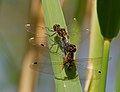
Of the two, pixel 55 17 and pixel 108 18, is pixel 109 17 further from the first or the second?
pixel 55 17

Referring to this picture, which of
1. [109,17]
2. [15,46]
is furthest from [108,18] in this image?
[15,46]

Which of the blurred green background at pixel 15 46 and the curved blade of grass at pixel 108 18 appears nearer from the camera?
the curved blade of grass at pixel 108 18

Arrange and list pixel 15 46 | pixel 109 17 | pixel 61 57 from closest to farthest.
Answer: pixel 109 17
pixel 61 57
pixel 15 46

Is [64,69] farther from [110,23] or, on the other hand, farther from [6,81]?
[6,81]

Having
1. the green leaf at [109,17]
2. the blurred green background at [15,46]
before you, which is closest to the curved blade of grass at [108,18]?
the green leaf at [109,17]

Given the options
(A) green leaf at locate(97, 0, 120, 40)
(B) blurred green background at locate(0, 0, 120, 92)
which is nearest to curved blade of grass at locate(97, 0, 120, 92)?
(A) green leaf at locate(97, 0, 120, 40)

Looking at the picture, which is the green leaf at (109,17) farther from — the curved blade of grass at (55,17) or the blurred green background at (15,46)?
the blurred green background at (15,46)

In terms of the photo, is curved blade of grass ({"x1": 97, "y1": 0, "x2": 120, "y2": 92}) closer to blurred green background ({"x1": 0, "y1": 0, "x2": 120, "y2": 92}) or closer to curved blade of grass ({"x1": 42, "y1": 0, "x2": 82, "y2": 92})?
curved blade of grass ({"x1": 42, "y1": 0, "x2": 82, "y2": 92})
